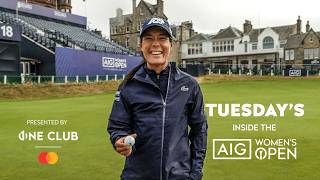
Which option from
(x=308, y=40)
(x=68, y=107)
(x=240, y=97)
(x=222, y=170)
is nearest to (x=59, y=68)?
(x=68, y=107)

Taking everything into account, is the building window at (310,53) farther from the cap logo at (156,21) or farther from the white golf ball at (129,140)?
the white golf ball at (129,140)

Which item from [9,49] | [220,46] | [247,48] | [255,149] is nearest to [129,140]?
[255,149]

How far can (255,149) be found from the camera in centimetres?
828

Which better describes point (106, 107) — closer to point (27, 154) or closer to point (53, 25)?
point (27, 154)

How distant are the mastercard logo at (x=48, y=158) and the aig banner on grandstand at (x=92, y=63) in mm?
8901

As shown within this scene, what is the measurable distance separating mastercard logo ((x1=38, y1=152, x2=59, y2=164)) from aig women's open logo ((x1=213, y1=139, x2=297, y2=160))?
290cm

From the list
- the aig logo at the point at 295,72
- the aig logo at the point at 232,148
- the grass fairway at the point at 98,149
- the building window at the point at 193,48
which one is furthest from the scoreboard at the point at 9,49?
the aig logo at the point at 295,72

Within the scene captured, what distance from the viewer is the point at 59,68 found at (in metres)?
19.5

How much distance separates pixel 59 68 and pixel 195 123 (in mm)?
17001

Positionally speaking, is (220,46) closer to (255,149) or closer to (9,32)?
(9,32)

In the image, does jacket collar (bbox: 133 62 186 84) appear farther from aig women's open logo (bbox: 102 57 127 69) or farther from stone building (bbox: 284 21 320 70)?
stone building (bbox: 284 21 320 70)

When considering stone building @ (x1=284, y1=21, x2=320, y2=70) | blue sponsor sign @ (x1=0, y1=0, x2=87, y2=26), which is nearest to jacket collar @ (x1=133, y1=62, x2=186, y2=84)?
blue sponsor sign @ (x1=0, y1=0, x2=87, y2=26)

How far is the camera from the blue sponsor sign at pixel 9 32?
17.2m

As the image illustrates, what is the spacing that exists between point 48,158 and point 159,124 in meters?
5.16
